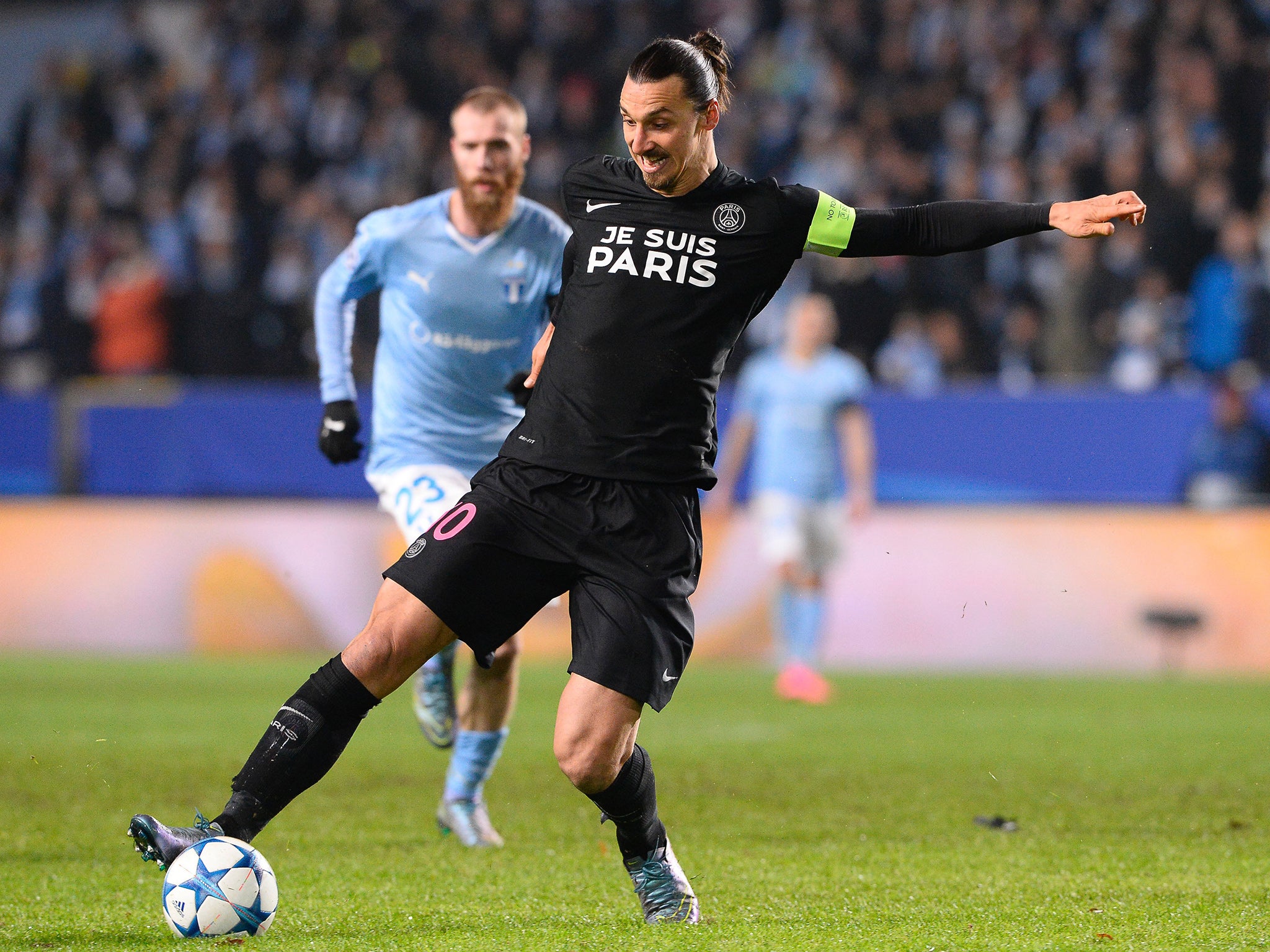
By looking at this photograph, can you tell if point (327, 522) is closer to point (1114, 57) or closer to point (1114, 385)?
point (1114, 385)

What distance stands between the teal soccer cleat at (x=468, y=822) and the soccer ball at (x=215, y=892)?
170 cm

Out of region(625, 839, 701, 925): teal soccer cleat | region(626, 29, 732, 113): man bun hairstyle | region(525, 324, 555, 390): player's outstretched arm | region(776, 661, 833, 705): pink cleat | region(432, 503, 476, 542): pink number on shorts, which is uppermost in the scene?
region(626, 29, 732, 113): man bun hairstyle

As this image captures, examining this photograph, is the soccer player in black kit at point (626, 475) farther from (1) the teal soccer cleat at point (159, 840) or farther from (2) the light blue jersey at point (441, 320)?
(2) the light blue jersey at point (441, 320)

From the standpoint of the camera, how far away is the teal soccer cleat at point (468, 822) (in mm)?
5848

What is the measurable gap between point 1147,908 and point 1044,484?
8252 millimetres

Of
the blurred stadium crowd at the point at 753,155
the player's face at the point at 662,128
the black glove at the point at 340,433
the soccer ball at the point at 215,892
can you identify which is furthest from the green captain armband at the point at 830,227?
the blurred stadium crowd at the point at 753,155

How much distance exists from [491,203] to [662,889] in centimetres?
262

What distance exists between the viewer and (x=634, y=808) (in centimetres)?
448

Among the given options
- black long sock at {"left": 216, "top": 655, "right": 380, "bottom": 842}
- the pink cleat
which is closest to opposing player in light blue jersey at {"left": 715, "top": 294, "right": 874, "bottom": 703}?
the pink cleat

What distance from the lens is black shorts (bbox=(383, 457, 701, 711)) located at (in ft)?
14.1

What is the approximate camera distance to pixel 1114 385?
1298cm

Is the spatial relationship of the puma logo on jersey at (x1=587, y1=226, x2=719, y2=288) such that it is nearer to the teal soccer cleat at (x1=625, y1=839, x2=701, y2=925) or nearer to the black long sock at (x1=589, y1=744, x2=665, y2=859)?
the black long sock at (x1=589, y1=744, x2=665, y2=859)

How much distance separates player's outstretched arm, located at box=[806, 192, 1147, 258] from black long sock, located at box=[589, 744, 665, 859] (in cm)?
144

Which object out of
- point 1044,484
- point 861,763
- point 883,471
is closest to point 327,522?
A: point 883,471
